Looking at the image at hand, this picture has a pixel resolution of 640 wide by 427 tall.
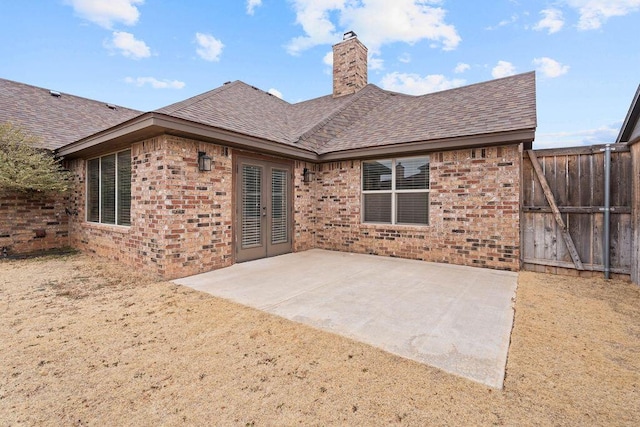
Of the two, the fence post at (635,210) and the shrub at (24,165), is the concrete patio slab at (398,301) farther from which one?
the shrub at (24,165)

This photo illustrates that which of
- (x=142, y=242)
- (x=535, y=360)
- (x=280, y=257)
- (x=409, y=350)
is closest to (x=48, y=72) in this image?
(x=142, y=242)

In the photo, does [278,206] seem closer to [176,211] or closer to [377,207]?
[377,207]

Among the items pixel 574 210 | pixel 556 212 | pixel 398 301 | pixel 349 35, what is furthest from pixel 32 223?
pixel 574 210

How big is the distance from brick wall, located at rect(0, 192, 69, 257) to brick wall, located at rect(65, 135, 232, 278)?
10.7ft

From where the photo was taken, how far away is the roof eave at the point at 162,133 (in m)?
4.59

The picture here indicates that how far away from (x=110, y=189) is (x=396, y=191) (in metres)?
6.55

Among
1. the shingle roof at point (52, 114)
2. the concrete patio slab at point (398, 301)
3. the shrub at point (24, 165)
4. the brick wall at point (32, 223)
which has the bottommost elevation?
the concrete patio slab at point (398, 301)

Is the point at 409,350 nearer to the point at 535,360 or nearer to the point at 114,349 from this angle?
the point at 535,360

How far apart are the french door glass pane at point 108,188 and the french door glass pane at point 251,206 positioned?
9.51 feet

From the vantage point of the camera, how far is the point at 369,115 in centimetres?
964

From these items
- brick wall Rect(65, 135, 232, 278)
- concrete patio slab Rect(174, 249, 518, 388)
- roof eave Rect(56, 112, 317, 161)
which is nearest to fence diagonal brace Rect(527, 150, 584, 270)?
concrete patio slab Rect(174, 249, 518, 388)

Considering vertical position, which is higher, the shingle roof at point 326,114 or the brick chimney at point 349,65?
the brick chimney at point 349,65

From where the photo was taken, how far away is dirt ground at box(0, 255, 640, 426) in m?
1.77

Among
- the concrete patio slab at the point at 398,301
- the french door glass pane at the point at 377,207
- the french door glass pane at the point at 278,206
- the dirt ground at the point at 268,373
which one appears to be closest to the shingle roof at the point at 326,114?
the french door glass pane at the point at 278,206
